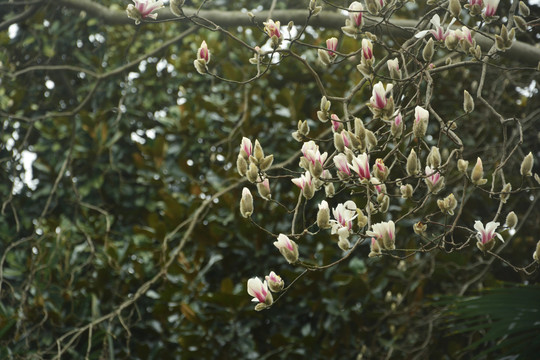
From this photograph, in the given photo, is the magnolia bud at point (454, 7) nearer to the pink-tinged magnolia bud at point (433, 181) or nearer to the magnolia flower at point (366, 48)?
the magnolia flower at point (366, 48)

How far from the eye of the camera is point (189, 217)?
272 centimetres

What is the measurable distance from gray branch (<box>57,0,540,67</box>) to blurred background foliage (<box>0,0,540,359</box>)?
0.11 meters

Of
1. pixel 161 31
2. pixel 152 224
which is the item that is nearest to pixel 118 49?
pixel 161 31

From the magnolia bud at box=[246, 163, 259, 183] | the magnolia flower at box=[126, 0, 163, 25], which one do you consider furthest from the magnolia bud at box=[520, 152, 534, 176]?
the magnolia flower at box=[126, 0, 163, 25]

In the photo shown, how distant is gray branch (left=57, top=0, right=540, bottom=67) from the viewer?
76.8 inches

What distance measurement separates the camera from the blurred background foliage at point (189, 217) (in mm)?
2641

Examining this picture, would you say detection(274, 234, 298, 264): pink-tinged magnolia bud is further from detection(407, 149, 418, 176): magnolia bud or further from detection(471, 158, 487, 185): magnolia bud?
detection(471, 158, 487, 185): magnolia bud

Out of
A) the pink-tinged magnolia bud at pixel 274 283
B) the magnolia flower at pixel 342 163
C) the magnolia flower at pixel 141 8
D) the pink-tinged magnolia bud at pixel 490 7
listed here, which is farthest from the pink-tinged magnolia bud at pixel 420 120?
the magnolia flower at pixel 141 8

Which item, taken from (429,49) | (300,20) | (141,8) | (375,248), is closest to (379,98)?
(429,49)

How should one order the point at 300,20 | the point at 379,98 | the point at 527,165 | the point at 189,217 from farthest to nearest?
1. the point at 189,217
2. the point at 300,20
3. the point at 527,165
4. the point at 379,98

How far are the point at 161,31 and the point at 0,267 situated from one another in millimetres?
1538

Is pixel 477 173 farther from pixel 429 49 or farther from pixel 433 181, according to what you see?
pixel 429 49

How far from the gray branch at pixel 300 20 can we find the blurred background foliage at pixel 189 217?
106 millimetres

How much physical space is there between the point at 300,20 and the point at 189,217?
0.89 m
